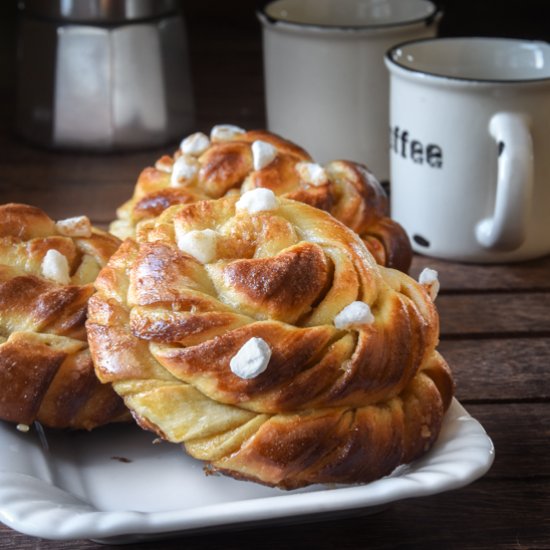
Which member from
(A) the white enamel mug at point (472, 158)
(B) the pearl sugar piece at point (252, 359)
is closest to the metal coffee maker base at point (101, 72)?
(A) the white enamel mug at point (472, 158)

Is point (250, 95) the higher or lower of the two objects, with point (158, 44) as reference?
lower

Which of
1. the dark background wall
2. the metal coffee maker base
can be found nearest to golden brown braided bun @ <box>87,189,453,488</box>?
the metal coffee maker base

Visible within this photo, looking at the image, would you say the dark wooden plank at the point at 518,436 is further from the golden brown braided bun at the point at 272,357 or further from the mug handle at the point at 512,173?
the mug handle at the point at 512,173

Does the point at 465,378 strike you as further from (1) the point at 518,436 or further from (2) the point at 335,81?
(2) the point at 335,81

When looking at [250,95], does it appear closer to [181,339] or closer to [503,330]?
[503,330]

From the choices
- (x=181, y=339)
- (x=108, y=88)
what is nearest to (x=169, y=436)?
(x=181, y=339)

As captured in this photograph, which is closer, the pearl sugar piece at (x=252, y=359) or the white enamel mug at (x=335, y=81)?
the pearl sugar piece at (x=252, y=359)
